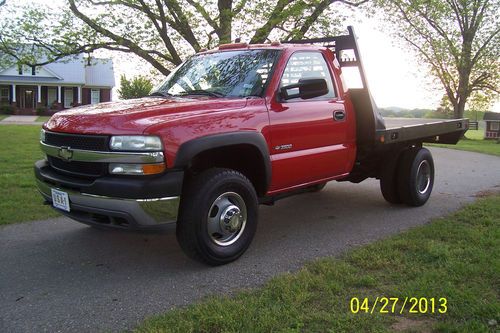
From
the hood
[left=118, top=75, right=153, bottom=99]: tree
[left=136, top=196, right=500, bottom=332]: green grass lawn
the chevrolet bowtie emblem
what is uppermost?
[left=118, top=75, right=153, bottom=99]: tree

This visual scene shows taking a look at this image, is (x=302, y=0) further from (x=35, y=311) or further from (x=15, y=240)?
(x=35, y=311)

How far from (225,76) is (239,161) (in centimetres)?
97

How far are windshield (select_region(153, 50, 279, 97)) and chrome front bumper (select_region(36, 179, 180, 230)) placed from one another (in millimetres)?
1410

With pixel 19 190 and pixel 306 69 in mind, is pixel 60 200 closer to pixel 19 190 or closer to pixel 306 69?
pixel 306 69

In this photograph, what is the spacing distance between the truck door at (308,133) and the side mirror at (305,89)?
7cm

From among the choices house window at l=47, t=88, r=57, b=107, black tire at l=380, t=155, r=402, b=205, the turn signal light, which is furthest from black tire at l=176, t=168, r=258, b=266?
house window at l=47, t=88, r=57, b=107

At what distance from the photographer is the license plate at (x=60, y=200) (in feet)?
13.4

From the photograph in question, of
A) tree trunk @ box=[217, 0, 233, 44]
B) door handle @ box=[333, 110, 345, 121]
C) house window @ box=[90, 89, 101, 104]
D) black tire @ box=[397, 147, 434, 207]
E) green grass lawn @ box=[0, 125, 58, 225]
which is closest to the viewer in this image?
door handle @ box=[333, 110, 345, 121]

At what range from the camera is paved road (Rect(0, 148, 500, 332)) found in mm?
3416

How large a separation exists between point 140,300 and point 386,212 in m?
3.90

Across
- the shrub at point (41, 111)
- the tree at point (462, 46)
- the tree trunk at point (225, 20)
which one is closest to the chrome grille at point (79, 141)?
the tree trunk at point (225, 20)

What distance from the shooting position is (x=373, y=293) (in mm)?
3639

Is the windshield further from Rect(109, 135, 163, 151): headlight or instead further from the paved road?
the paved road

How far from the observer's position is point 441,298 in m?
3.47
